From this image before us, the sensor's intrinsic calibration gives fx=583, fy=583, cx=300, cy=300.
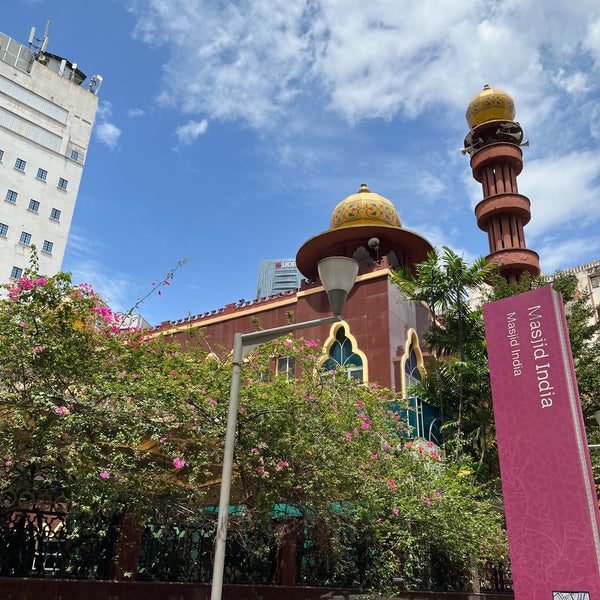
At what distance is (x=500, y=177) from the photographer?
33812 mm

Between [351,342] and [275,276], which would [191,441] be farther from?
[275,276]

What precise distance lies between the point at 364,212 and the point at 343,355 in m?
6.63

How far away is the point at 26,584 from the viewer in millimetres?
6500

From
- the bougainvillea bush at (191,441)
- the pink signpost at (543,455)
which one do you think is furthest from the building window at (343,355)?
the pink signpost at (543,455)

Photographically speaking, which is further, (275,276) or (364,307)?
(275,276)

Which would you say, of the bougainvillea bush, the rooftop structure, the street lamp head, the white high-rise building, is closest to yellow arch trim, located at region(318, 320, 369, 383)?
the bougainvillea bush

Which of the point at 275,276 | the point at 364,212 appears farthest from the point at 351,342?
the point at 275,276

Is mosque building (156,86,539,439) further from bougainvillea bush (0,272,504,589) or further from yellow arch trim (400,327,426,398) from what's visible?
bougainvillea bush (0,272,504,589)

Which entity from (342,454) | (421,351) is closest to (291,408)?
(342,454)

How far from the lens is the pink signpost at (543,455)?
9180mm

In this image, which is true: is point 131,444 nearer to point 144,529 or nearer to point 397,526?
point 144,529

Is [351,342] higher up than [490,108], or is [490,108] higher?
[490,108]

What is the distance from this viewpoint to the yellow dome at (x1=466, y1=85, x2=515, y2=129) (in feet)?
117

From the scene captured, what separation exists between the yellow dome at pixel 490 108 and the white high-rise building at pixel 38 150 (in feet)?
119
